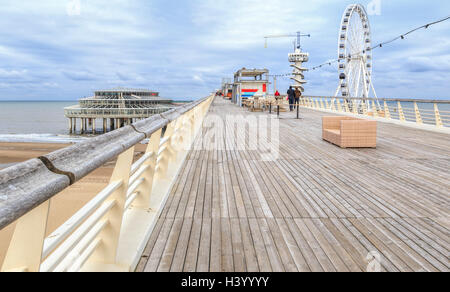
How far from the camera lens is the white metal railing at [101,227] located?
3.29 feet

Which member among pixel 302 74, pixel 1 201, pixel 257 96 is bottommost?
pixel 1 201

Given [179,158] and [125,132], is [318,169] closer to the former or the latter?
[179,158]

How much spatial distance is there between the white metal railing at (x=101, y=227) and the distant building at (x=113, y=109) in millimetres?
48421

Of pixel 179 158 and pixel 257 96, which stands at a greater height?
pixel 257 96

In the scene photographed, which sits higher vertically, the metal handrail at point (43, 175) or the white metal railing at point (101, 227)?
the metal handrail at point (43, 175)

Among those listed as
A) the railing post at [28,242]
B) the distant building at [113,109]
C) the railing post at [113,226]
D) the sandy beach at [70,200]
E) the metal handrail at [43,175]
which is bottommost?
the sandy beach at [70,200]

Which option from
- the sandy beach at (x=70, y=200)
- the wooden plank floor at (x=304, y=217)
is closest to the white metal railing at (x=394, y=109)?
Result: the wooden plank floor at (x=304, y=217)

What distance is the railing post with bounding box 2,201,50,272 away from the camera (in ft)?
3.26

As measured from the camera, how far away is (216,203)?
3256 mm

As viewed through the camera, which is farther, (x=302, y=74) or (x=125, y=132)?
(x=302, y=74)

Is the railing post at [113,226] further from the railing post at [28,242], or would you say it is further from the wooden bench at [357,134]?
the wooden bench at [357,134]

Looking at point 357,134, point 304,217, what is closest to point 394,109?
point 357,134
